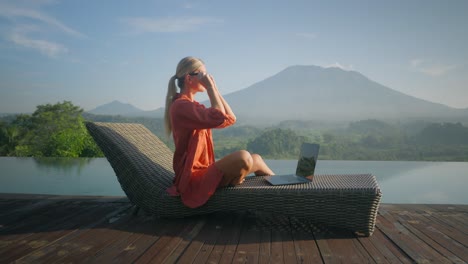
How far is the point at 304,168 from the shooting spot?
2754 mm

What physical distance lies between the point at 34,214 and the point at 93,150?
7336mm

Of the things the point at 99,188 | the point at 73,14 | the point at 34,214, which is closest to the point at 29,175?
the point at 99,188

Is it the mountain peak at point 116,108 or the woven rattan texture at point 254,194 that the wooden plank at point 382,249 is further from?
the mountain peak at point 116,108

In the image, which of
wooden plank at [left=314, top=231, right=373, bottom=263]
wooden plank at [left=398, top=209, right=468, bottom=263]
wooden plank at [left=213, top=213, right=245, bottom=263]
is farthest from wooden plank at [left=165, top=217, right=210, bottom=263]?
wooden plank at [left=398, top=209, right=468, bottom=263]

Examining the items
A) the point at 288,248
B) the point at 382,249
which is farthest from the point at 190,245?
the point at 382,249

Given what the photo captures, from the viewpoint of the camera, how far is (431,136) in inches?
786

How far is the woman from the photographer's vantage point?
247 cm

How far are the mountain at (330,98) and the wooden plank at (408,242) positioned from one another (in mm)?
31543

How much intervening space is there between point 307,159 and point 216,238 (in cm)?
98

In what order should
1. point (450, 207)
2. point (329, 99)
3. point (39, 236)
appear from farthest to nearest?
point (329, 99) → point (450, 207) → point (39, 236)

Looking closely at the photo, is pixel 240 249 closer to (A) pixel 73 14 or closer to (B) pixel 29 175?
(B) pixel 29 175

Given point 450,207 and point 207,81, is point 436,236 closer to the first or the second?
point 450,207

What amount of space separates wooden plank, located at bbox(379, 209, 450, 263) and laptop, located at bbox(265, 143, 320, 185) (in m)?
0.65

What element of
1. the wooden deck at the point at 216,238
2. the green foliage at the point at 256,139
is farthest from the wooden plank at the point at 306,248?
the green foliage at the point at 256,139
